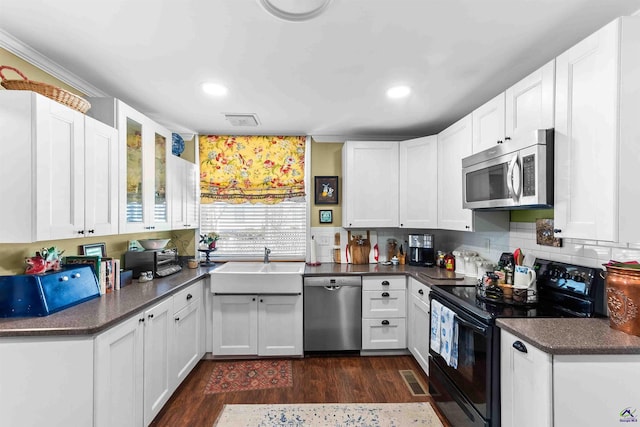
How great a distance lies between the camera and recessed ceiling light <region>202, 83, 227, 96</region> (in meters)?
2.37

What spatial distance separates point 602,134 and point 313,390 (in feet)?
8.34

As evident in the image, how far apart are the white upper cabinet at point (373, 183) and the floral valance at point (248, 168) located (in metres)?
0.67

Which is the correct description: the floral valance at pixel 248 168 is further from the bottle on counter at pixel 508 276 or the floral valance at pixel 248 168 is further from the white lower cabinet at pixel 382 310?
the bottle on counter at pixel 508 276

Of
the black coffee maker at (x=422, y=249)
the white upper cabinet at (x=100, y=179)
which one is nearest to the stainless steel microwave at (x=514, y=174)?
the black coffee maker at (x=422, y=249)

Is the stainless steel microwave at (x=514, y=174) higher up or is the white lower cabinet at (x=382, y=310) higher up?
the stainless steel microwave at (x=514, y=174)

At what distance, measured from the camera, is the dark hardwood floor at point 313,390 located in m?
2.35

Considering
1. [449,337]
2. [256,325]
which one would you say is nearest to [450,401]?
[449,337]

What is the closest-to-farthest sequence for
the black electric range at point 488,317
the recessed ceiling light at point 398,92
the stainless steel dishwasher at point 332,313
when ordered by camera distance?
the black electric range at point 488,317 → the recessed ceiling light at point 398,92 → the stainless steel dishwasher at point 332,313

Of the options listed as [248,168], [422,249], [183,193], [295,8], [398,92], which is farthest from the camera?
[248,168]

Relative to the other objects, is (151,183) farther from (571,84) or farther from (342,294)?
(571,84)

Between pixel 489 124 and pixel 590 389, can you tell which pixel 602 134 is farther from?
pixel 590 389

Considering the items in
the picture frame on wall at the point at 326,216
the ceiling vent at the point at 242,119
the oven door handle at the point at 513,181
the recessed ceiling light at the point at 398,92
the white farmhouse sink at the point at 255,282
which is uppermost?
the recessed ceiling light at the point at 398,92

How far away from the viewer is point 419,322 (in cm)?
293

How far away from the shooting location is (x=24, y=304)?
65.9 inches
